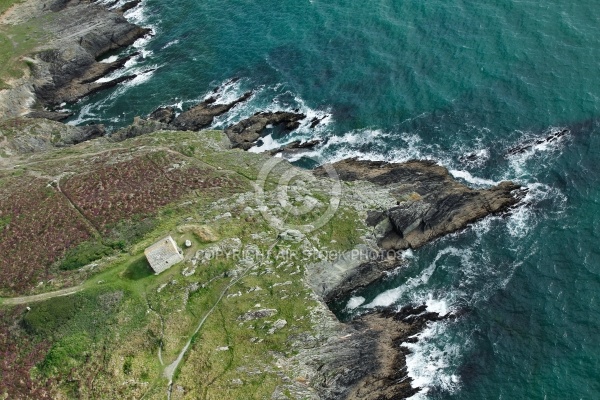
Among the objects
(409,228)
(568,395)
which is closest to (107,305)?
(409,228)

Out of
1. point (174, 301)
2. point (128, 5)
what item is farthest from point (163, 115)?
point (128, 5)

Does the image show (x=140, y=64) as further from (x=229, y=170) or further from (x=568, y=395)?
(x=568, y=395)

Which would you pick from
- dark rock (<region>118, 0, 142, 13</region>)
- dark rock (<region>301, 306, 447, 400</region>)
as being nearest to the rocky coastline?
dark rock (<region>301, 306, 447, 400</region>)

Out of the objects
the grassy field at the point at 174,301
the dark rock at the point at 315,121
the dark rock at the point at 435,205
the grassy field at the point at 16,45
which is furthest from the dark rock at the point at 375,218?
the grassy field at the point at 16,45

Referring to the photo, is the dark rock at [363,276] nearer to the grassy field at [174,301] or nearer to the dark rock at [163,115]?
the grassy field at [174,301]

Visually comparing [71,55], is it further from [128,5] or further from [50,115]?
[128,5]

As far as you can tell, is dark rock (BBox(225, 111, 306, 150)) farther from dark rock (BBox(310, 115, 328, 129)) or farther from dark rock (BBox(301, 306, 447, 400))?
dark rock (BBox(301, 306, 447, 400))
